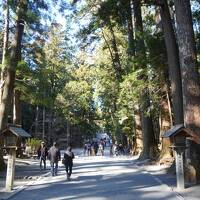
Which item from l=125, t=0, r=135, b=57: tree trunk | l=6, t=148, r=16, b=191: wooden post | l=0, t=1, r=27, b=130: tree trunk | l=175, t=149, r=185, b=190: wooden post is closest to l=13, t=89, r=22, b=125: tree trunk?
l=125, t=0, r=135, b=57: tree trunk

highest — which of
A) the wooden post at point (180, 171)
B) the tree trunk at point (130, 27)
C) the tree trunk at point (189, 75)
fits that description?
the tree trunk at point (130, 27)

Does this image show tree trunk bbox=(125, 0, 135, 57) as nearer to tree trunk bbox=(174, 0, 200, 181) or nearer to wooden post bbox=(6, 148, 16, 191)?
tree trunk bbox=(174, 0, 200, 181)

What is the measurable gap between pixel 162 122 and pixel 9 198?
16.7 meters

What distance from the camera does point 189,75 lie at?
1823cm

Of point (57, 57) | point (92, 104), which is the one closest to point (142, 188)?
point (57, 57)

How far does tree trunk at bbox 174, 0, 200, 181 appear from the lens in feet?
57.5

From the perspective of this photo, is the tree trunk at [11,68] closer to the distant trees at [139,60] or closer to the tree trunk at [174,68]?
the distant trees at [139,60]

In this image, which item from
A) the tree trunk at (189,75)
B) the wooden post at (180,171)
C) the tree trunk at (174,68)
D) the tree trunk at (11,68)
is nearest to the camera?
the wooden post at (180,171)

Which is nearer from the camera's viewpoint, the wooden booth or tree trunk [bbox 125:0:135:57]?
the wooden booth

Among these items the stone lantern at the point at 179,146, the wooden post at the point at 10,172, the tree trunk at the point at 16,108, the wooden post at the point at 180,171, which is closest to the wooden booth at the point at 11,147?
the wooden post at the point at 10,172

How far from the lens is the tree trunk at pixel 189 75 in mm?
17539

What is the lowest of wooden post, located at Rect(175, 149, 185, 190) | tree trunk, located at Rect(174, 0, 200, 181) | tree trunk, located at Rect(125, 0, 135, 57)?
wooden post, located at Rect(175, 149, 185, 190)

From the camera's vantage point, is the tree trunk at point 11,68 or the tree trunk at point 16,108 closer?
the tree trunk at point 11,68

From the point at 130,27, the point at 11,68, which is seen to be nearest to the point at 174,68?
the point at 11,68
